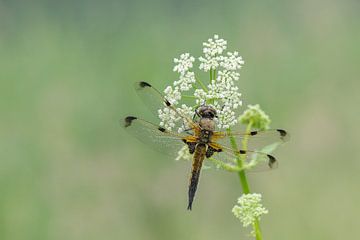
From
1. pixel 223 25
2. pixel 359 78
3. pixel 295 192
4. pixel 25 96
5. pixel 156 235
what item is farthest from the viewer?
pixel 223 25

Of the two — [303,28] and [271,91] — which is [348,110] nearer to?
[271,91]

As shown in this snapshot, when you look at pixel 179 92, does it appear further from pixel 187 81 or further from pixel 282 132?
pixel 282 132

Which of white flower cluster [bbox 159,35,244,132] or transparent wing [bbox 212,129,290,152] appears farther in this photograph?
transparent wing [bbox 212,129,290,152]

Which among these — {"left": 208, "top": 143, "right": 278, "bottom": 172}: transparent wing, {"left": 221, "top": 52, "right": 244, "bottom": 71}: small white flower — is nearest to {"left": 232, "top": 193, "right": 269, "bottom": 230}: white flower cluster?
{"left": 208, "top": 143, "right": 278, "bottom": 172}: transparent wing

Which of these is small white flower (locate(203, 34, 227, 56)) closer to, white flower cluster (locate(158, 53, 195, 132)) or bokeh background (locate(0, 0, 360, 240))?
white flower cluster (locate(158, 53, 195, 132))

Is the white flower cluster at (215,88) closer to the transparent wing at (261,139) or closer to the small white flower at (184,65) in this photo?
the small white flower at (184,65)

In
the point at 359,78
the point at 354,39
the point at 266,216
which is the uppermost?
the point at 354,39

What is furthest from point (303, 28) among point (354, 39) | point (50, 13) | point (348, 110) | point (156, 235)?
point (156, 235)

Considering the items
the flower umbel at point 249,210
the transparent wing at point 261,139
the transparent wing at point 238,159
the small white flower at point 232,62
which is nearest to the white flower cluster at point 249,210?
the flower umbel at point 249,210
